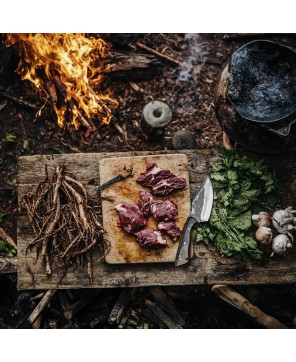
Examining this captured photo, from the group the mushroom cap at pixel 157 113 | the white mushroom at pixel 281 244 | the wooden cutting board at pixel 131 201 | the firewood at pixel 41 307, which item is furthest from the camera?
the mushroom cap at pixel 157 113

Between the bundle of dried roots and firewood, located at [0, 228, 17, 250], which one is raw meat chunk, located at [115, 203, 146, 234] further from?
firewood, located at [0, 228, 17, 250]

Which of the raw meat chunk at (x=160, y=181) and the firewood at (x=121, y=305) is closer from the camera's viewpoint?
the raw meat chunk at (x=160, y=181)

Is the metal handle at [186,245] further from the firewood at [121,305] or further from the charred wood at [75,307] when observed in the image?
the charred wood at [75,307]

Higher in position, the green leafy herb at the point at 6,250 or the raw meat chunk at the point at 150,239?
the raw meat chunk at the point at 150,239

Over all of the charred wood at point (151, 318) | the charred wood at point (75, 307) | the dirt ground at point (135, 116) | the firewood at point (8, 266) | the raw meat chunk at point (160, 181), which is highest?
the dirt ground at point (135, 116)

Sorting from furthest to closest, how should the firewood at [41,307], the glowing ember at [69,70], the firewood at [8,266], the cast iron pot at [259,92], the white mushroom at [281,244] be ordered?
the glowing ember at [69,70] < the firewood at [8,266] < the firewood at [41,307] < the white mushroom at [281,244] < the cast iron pot at [259,92]

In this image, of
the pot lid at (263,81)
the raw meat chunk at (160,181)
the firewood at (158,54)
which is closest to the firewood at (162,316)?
the raw meat chunk at (160,181)
